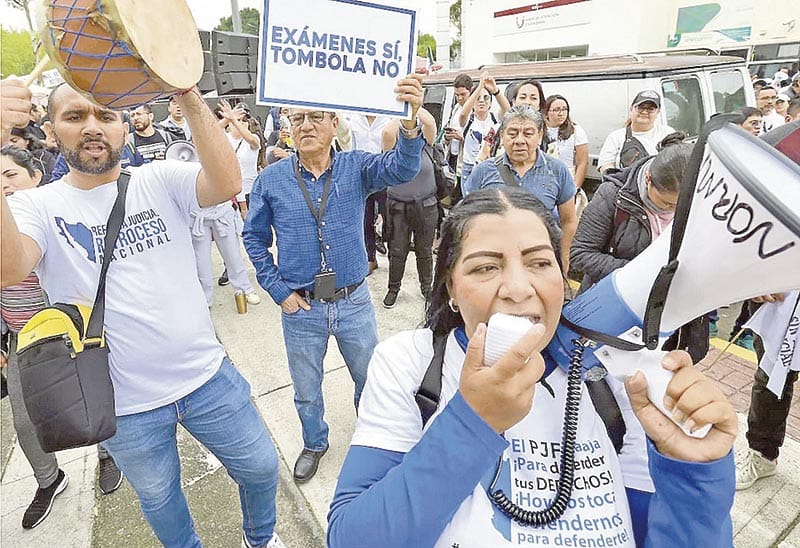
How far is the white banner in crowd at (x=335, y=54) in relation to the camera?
1915mm

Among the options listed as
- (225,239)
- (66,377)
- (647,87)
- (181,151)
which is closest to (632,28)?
(647,87)

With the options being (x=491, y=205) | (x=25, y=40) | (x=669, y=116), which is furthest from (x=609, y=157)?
(x=25, y=40)

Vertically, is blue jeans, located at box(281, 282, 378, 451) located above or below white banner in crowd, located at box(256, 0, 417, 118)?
below

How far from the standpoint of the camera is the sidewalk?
222 cm

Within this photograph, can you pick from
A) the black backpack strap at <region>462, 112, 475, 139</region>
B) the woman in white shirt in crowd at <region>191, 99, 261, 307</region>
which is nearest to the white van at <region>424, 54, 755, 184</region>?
the black backpack strap at <region>462, 112, 475, 139</region>

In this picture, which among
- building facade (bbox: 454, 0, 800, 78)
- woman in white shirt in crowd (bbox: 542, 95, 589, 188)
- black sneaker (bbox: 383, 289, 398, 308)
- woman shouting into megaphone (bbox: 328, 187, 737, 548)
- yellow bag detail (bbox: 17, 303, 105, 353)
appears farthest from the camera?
building facade (bbox: 454, 0, 800, 78)

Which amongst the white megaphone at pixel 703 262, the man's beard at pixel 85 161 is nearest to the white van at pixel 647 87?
the white megaphone at pixel 703 262

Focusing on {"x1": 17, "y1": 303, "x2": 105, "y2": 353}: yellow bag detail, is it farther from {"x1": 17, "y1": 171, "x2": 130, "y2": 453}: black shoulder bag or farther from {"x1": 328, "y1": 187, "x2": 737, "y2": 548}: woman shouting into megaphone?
{"x1": 328, "y1": 187, "x2": 737, "y2": 548}: woman shouting into megaphone

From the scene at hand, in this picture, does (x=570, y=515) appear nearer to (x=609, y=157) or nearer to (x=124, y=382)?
(x=124, y=382)

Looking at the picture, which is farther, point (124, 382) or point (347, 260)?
point (347, 260)

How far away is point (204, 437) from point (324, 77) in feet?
4.92

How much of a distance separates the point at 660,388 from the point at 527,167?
242 centimetres

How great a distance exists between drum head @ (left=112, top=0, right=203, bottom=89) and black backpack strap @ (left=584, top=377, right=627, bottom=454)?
126 cm

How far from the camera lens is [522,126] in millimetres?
2998
